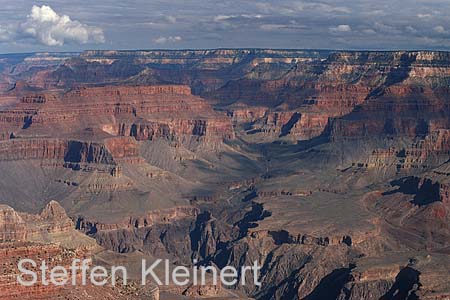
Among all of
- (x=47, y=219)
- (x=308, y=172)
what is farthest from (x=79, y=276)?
(x=308, y=172)

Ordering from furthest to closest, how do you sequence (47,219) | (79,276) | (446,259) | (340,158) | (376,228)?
1. (340,158)
2. (376,228)
3. (47,219)
4. (446,259)
5. (79,276)

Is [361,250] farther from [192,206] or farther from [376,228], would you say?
[192,206]

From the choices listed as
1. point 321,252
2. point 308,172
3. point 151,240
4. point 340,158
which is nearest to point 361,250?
point 321,252

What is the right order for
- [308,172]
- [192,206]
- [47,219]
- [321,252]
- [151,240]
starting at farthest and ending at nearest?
1. [308,172]
2. [192,206]
3. [151,240]
4. [321,252]
5. [47,219]

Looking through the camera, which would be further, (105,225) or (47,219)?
(105,225)

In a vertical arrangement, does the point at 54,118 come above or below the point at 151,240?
above

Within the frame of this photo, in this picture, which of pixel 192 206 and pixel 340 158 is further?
pixel 340 158

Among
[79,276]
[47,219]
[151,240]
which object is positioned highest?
[79,276]

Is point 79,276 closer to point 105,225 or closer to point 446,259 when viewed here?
point 446,259

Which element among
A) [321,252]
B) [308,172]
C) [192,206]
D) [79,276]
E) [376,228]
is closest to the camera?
[79,276]
